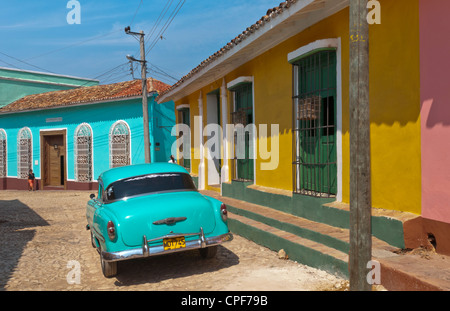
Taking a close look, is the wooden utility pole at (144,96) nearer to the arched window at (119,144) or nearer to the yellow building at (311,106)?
the arched window at (119,144)

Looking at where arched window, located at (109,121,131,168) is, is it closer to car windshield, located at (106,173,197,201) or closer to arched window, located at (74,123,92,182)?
arched window, located at (74,123,92,182)

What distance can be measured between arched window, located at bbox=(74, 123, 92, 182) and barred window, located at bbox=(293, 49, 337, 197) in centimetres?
1529

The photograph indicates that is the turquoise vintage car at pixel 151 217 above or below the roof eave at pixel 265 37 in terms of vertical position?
below

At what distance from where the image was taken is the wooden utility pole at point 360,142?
342cm

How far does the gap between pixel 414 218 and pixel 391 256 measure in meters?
0.56

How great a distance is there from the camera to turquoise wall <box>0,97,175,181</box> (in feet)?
63.5

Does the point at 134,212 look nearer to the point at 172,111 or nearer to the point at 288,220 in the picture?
the point at 288,220

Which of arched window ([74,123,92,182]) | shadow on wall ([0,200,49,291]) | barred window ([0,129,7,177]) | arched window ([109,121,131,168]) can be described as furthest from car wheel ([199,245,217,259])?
barred window ([0,129,7,177])

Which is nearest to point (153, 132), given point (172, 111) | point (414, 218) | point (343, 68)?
point (172, 111)

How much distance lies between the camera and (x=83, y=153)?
819 inches

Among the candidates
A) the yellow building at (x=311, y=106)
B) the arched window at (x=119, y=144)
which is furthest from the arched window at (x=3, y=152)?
the yellow building at (x=311, y=106)

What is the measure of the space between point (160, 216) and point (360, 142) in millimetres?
2700

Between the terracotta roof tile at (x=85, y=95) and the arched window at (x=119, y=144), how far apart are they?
4.59 ft

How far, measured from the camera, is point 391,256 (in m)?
4.45
